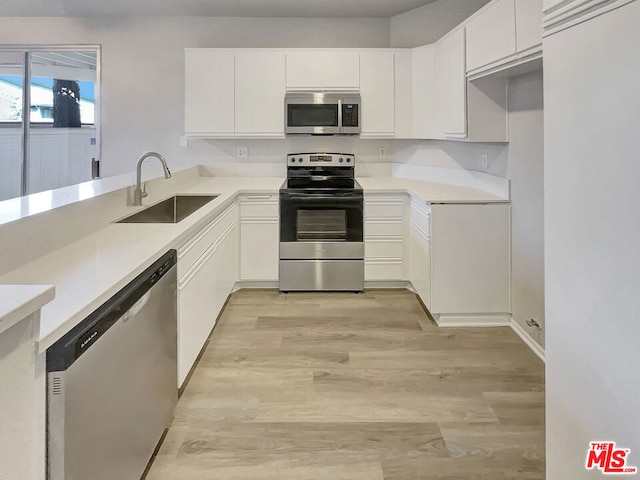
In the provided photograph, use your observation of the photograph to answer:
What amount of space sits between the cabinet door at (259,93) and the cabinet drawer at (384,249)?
1.38 m

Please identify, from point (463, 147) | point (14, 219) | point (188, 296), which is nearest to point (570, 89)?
point (14, 219)

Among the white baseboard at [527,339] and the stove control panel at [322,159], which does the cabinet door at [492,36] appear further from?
the white baseboard at [527,339]

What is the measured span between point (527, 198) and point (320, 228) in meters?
1.75

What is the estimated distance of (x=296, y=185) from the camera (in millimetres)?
4586

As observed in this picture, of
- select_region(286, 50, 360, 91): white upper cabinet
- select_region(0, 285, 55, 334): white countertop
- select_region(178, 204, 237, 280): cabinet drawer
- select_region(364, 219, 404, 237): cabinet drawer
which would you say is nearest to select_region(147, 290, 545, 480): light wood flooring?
select_region(178, 204, 237, 280): cabinet drawer

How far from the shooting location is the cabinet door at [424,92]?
4.24 meters

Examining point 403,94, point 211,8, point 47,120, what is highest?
point 211,8

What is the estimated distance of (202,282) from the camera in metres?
2.84

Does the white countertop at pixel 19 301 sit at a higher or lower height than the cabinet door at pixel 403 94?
lower

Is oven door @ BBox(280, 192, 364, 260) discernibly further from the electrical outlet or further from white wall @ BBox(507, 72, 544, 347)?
the electrical outlet

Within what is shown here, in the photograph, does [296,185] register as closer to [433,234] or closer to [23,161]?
[433,234]

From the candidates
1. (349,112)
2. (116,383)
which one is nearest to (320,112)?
(349,112)

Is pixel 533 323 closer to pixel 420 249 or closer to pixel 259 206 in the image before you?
pixel 420 249

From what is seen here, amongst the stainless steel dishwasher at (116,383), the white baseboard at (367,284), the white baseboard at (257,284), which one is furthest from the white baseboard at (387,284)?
the stainless steel dishwasher at (116,383)
